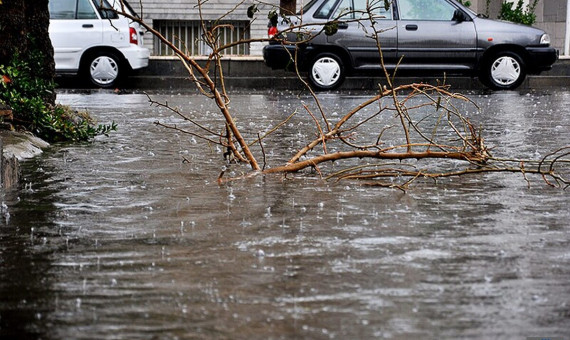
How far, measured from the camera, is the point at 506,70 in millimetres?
20656

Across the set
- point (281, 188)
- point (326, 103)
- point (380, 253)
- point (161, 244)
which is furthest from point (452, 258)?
point (326, 103)

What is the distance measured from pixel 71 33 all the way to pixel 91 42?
392 mm

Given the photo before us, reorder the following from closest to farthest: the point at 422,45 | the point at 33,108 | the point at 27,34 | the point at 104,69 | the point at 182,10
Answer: the point at 33,108 → the point at 27,34 → the point at 422,45 → the point at 104,69 → the point at 182,10

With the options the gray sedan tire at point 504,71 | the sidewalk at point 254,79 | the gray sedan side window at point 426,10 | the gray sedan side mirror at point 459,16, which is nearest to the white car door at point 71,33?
the sidewalk at point 254,79

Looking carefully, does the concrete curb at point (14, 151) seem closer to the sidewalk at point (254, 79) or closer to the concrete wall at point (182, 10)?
the sidewalk at point (254, 79)

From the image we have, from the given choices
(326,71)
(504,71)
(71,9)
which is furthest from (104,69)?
(504,71)

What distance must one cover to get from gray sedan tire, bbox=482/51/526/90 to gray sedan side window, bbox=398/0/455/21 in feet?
3.65

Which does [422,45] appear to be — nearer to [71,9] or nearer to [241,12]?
[71,9]

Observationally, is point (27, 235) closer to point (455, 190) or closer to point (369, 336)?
point (369, 336)

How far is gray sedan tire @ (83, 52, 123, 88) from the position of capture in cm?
2138

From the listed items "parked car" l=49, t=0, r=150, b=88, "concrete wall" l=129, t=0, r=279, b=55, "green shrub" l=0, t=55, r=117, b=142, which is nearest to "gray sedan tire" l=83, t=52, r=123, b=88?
"parked car" l=49, t=0, r=150, b=88

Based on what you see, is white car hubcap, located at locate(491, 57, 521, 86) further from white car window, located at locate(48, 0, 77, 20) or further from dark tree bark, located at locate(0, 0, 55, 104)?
dark tree bark, located at locate(0, 0, 55, 104)

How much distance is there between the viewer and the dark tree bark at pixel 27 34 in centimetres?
1095

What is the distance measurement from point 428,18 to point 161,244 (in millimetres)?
15609
